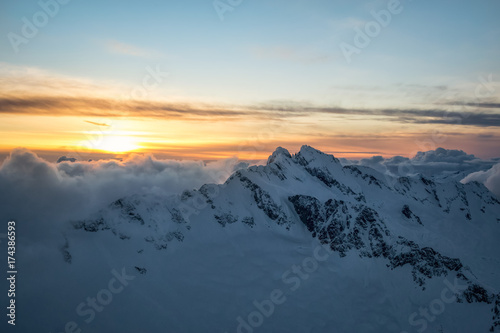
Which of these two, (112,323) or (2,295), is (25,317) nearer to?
(2,295)

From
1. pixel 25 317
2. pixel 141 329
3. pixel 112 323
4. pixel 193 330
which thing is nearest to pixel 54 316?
pixel 25 317

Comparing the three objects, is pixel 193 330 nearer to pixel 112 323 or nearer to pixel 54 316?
pixel 112 323

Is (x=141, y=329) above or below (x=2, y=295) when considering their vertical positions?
below

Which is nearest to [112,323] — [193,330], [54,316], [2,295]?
[54,316]

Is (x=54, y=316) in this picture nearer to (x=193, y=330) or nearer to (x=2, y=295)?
(x=2, y=295)

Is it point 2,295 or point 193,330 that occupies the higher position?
point 2,295

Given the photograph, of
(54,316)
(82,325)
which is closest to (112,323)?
(82,325)
